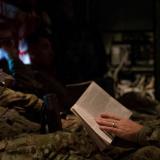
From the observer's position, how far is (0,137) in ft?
5.15

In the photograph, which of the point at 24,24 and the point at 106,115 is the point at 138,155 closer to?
the point at 106,115

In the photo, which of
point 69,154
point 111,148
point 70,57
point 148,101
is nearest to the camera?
point 69,154

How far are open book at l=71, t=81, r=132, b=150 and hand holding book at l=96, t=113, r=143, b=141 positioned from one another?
0.02 metres

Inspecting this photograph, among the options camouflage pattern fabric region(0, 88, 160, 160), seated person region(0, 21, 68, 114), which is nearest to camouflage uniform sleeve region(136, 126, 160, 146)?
camouflage pattern fabric region(0, 88, 160, 160)

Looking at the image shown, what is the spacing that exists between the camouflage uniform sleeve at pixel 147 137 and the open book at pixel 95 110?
10cm

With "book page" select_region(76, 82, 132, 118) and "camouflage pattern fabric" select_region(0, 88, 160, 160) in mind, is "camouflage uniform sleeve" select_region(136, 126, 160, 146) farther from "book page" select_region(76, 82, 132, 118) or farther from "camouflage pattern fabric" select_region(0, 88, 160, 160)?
"book page" select_region(76, 82, 132, 118)

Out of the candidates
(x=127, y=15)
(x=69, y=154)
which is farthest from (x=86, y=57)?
(x=69, y=154)

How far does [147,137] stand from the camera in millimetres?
1544

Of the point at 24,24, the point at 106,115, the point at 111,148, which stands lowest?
the point at 111,148

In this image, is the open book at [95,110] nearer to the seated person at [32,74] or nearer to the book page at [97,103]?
the book page at [97,103]

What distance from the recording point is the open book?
156 cm

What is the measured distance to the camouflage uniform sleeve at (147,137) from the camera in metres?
1.55

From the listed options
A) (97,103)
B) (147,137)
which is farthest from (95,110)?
(147,137)

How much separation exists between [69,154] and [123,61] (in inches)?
112
